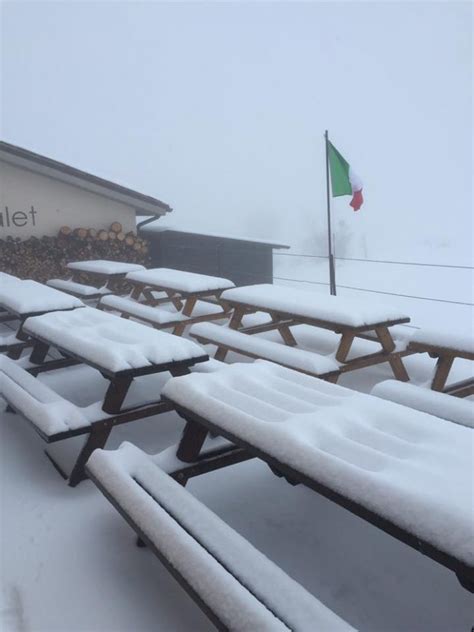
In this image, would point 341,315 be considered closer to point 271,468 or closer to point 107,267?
point 271,468

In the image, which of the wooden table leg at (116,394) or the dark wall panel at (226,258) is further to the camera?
the dark wall panel at (226,258)

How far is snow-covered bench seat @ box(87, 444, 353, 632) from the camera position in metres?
1.39

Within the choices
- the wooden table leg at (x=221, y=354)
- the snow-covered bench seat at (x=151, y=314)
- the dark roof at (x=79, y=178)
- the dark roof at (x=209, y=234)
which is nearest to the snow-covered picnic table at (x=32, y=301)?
the snow-covered bench seat at (x=151, y=314)

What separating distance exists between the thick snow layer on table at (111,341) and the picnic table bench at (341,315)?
1358 mm

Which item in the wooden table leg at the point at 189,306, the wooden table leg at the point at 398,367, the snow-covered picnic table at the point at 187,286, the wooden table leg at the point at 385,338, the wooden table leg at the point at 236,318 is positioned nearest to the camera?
the wooden table leg at the point at 385,338

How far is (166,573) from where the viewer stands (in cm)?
215

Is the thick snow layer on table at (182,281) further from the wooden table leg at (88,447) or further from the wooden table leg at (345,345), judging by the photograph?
the wooden table leg at (88,447)

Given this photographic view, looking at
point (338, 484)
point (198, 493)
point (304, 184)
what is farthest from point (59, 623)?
point (304, 184)

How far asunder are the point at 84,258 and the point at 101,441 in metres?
7.71

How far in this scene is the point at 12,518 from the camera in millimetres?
2541

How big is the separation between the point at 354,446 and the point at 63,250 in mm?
9031

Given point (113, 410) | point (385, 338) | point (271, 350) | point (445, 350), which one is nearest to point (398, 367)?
point (385, 338)

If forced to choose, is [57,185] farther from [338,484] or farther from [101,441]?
[338,484]

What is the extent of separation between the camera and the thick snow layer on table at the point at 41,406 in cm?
264
